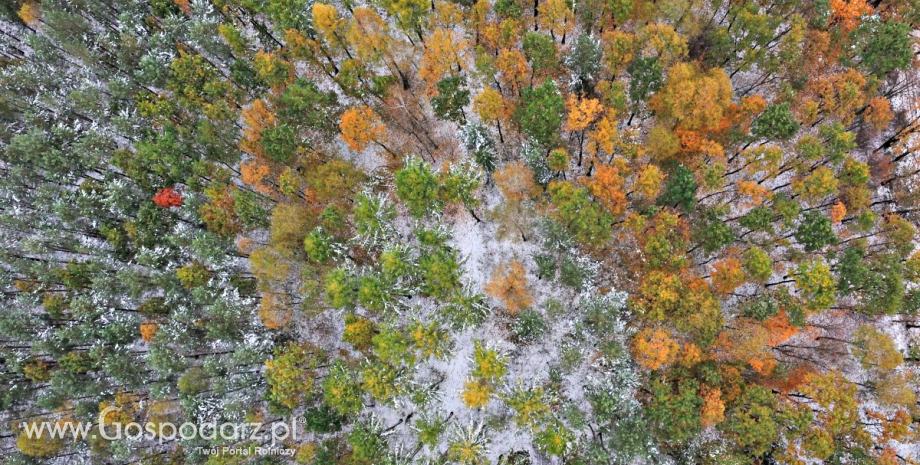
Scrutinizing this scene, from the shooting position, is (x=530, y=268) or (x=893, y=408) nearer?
(x=893, y=408)

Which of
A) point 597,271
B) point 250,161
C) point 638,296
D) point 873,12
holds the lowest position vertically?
point 638,296

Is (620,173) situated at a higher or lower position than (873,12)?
lower

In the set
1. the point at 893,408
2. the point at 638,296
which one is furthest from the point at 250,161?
the point at 893,408

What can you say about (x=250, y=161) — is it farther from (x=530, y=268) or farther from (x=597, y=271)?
(x=597, y=271)

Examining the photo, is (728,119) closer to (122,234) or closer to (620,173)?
(620,173)

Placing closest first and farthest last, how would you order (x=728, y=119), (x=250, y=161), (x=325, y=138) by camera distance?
(x=728, y=119)
(x=250, y=161)
(x=325, y=138)

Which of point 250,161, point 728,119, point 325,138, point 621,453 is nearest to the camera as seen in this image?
point 621,453
